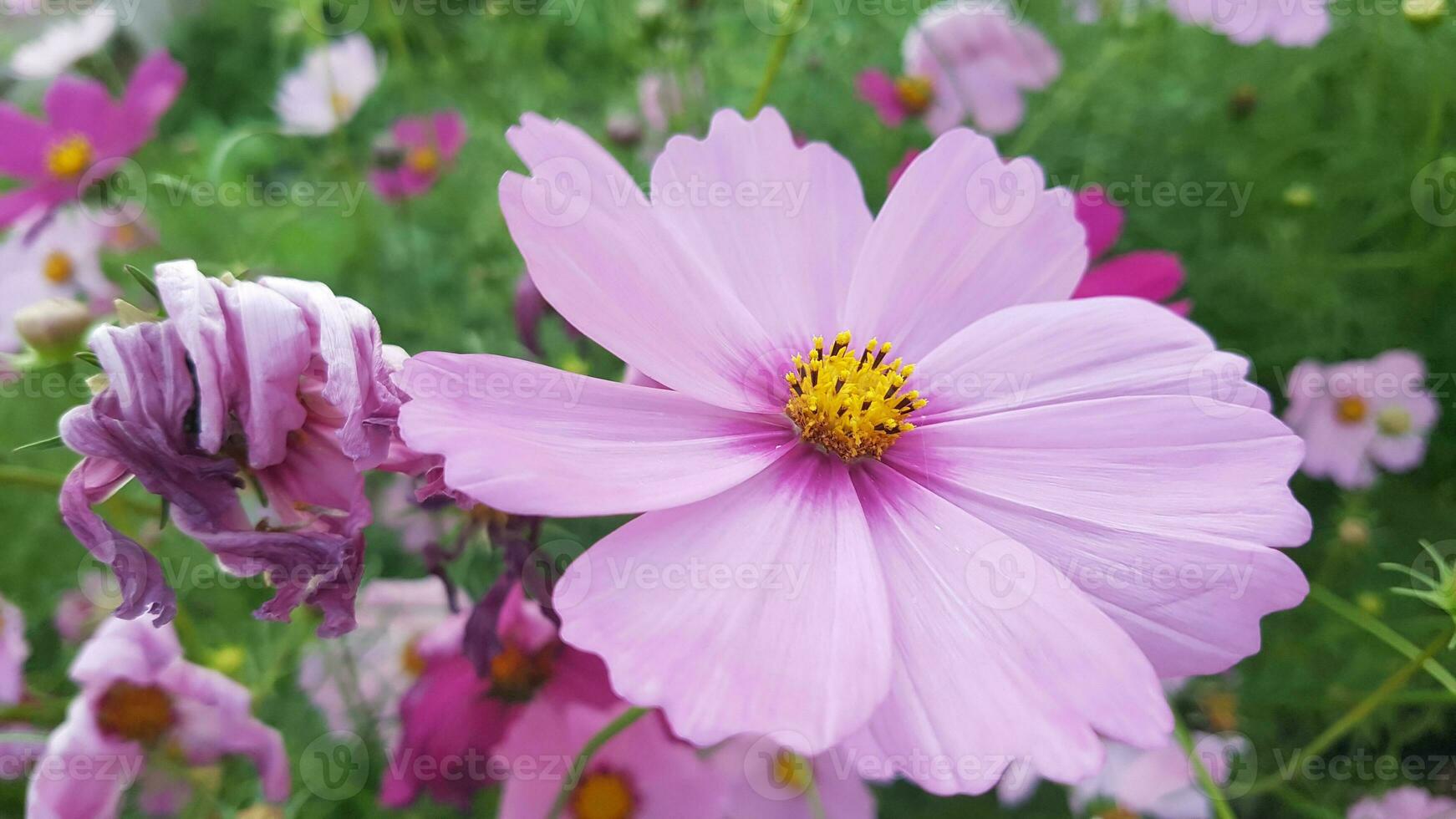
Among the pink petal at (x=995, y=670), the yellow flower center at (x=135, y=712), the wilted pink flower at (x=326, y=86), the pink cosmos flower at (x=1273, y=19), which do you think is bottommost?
the yellow flower center at (x=135, y=712)

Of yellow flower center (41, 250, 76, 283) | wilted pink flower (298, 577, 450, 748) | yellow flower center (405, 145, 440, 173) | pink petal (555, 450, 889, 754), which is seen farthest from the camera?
yellow flower center (405, 145, 440, 173)

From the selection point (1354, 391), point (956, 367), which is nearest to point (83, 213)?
point (956, 367)

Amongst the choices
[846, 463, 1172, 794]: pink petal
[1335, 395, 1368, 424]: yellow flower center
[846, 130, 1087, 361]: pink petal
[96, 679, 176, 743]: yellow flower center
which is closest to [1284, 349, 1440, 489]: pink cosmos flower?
[1335, 395, 1368, 424]: yellow flower center

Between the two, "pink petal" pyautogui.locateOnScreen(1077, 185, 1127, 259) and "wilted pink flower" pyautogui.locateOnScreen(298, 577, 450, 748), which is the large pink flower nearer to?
"pink petal" pyautogui.locateOnScreen(1077, 185, 1127, 259)

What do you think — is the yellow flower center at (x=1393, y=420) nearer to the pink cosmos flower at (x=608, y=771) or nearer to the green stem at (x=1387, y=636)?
the green stem at (x=1387, y=636)

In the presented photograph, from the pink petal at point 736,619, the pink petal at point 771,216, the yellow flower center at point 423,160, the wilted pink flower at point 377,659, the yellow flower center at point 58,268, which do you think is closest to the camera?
the pink petal at point 736,619

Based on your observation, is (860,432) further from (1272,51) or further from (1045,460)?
(1272,51)

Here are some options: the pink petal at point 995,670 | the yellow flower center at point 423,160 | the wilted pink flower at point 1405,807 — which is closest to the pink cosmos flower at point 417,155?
the yellow flower center at point 423,160
